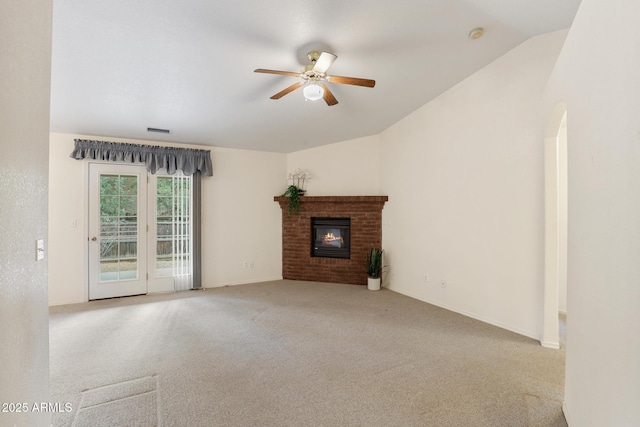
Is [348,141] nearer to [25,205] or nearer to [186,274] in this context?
[186,274]

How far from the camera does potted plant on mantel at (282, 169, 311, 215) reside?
5.31 meters

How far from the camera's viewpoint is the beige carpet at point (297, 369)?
5.94ft

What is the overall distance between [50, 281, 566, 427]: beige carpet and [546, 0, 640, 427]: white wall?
622 millimetres

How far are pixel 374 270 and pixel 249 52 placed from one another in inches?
141

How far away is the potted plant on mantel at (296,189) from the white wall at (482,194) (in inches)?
73.2

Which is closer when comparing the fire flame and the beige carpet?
the beige carpet

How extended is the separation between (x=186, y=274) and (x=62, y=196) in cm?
202

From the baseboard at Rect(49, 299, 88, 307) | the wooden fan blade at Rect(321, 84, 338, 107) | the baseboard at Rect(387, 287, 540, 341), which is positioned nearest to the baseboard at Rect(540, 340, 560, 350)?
the baseboard at Rect(387, 287, 540, 341)

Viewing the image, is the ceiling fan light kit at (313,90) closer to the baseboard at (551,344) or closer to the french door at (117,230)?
the baseboard at (551,344)

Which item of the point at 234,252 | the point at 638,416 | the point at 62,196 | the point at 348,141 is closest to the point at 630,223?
the point at 638,416

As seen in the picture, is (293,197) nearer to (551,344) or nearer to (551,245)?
(551,245)

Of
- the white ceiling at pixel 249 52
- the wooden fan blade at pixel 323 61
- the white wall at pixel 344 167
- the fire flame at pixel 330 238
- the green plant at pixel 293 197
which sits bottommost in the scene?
the fire flame at pixel 330 238

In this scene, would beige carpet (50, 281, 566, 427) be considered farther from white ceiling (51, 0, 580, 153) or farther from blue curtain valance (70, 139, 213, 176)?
white ceiling (51, 0, 580, 153)

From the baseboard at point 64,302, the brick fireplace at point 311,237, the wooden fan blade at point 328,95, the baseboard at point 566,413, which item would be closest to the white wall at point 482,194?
the brick fireplace at point 311,237
